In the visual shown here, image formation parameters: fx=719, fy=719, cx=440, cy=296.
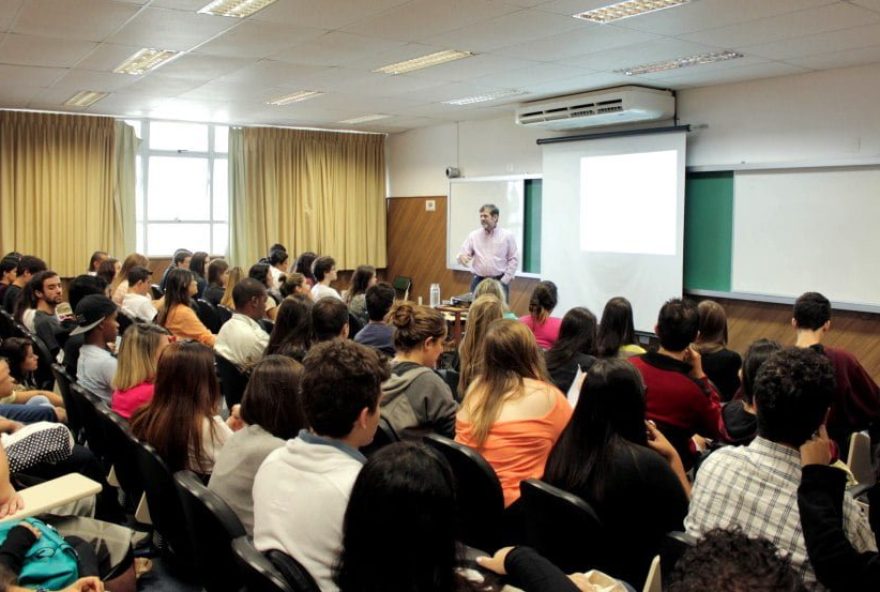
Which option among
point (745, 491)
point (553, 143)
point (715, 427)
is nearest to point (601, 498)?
point (745, 491)

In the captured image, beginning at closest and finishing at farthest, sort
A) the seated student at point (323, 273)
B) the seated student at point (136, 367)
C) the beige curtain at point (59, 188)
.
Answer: the seated student at point (136, 367) → the seated student at point (323, 273) → the beige curtain at point (59, 188)

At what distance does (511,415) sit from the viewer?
2.50 meters

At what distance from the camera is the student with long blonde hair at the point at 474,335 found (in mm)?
3393

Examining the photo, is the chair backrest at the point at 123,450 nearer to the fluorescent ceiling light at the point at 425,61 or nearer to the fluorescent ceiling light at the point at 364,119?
the fluorescent ceiling light at the point at 425,61

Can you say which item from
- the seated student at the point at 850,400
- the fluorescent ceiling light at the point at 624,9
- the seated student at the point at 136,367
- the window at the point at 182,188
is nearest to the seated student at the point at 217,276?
the window at the point at 182,188

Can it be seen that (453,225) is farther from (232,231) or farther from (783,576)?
(783,576)

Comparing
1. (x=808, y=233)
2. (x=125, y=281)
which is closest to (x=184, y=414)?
(x=125, y=281)

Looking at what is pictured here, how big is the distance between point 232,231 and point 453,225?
305 centimetres

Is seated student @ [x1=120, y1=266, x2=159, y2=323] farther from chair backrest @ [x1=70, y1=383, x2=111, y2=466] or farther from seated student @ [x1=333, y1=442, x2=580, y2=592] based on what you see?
seated student @ [x1=333, y1=442, x2=580, y2=592]

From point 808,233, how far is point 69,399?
5.62m

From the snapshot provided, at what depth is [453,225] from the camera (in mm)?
9805

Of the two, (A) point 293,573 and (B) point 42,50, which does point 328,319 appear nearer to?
(A) point 293,573

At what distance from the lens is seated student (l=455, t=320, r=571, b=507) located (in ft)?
8.14

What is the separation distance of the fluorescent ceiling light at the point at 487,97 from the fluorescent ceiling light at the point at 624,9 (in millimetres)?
2678
